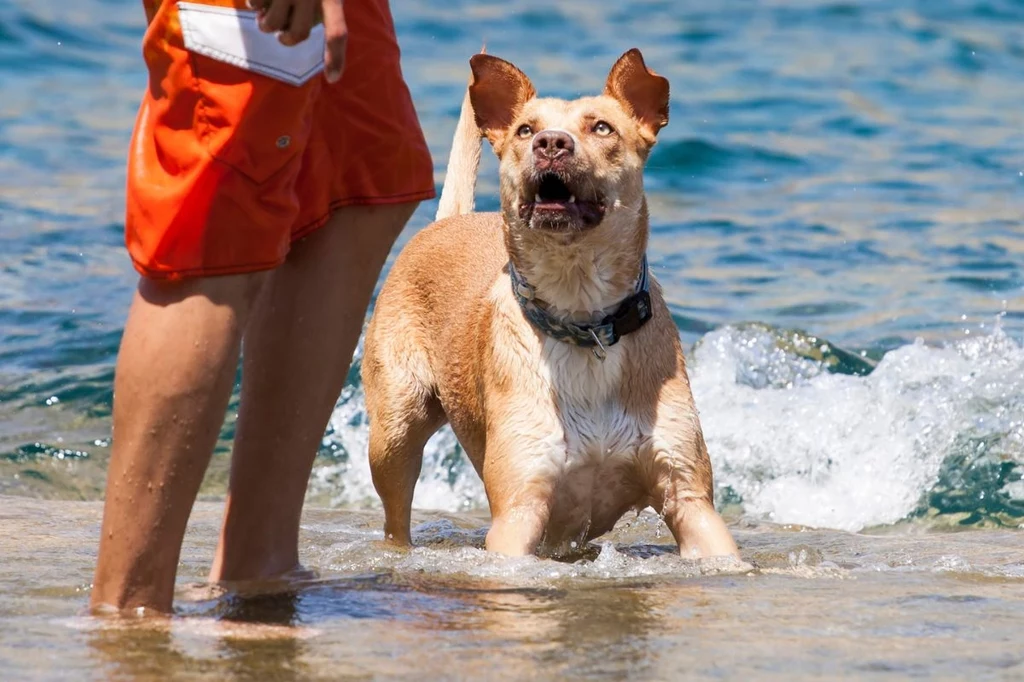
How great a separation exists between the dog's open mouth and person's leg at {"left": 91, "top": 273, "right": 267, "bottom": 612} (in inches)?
58.4

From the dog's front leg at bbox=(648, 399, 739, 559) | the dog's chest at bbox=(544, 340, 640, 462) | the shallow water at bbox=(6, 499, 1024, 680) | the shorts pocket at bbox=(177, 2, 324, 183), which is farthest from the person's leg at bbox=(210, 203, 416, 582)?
the dog's front leg at bbox=(648, 399, 739, 559)

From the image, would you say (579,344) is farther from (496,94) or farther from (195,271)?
(195,271)

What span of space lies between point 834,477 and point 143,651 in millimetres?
3959

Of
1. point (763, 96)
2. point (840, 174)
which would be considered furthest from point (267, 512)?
point (763, 96)

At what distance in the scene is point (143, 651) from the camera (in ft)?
10.8

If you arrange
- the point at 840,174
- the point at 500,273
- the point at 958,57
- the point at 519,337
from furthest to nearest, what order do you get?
the point at 958,57
the point at 840,174
the point at 500,273
the point at 519,337

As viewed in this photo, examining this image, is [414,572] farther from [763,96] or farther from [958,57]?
[958,57]

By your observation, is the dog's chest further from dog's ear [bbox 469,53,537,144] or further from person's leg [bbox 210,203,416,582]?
person's leg [bbox 210,203,416,582]

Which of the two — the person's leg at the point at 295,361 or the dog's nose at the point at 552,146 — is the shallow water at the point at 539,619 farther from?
the dog's nose at the point at 552,146

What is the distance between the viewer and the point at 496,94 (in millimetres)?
5234

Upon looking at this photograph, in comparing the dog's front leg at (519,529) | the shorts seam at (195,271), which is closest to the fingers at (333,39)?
the shorts seam at (195,271)

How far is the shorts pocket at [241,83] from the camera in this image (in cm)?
325

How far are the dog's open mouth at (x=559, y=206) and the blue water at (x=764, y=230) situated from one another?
2.05 m

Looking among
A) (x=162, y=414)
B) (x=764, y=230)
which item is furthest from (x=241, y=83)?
(x=764, y=230)
